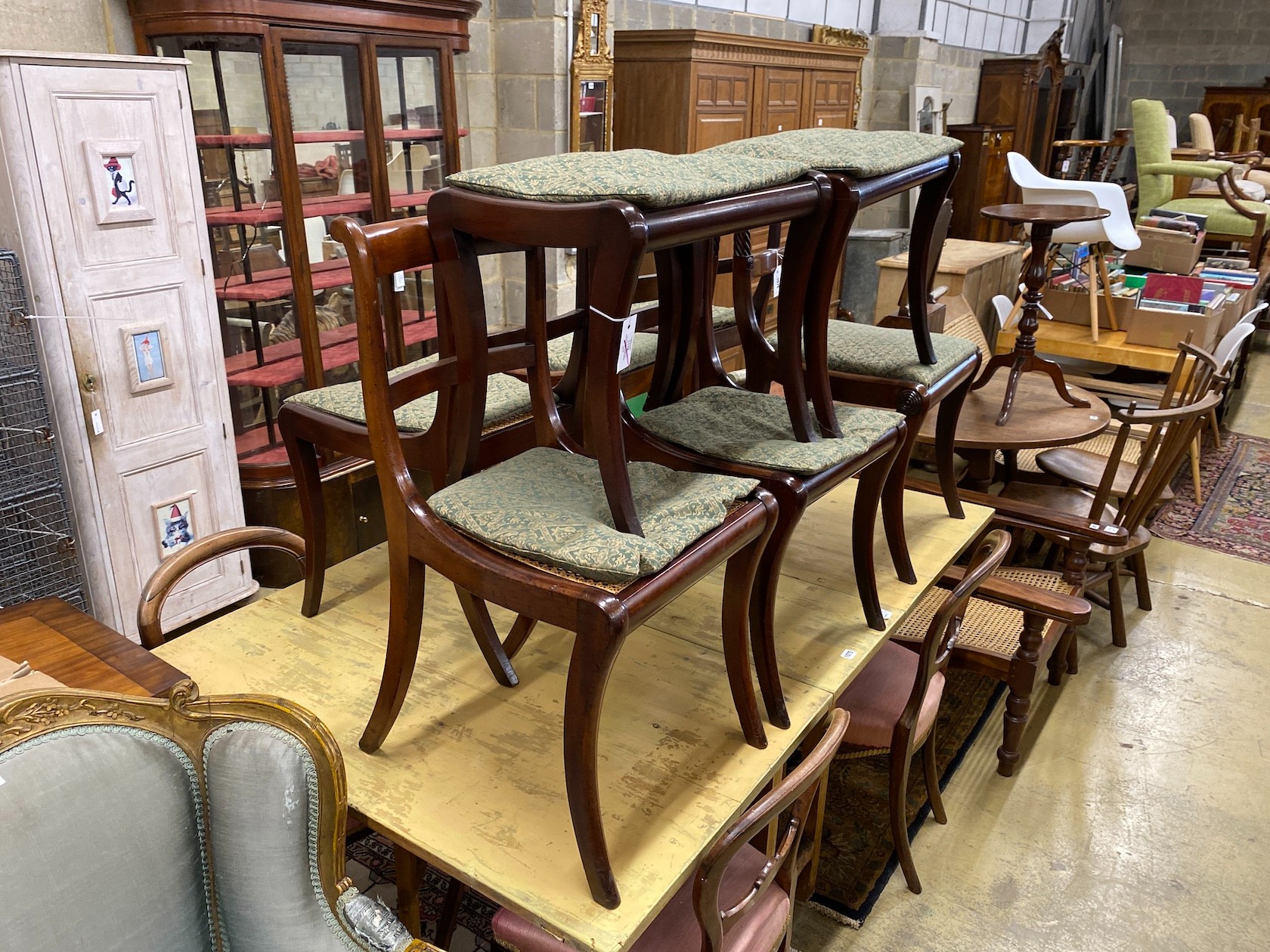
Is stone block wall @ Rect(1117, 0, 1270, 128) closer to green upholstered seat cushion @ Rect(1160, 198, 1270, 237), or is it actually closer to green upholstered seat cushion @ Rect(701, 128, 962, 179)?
green upholstered seat cushion @ Rect(1160, 198, 1270, 237)

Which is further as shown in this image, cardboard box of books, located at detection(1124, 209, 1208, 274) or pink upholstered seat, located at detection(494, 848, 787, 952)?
cardboard box of books, located at detection(1124, 209, 1208, 274)

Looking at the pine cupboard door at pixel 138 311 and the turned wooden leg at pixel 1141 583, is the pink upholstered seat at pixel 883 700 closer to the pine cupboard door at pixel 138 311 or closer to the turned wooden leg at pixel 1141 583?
the turned wooden leg at pixel 1141 583

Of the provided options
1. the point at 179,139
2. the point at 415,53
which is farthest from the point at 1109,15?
the point at 179,139

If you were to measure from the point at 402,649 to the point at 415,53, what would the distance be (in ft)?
8.42

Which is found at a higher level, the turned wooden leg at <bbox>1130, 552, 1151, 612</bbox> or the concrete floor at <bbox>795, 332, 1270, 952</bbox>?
the turned wooden leg at <bbox>1130, 552, 1151, 612</bbox>

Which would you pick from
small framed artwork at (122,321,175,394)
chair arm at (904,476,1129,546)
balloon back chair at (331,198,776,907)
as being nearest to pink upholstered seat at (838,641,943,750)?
balloon back chair at (331,198,776,907)

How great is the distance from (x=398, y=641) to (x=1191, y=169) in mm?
7346

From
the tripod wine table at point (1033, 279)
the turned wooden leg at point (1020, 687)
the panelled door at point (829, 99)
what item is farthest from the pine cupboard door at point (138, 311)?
the panelled door at point (829, 99)

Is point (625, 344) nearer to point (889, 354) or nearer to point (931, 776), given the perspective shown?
point (889, 354)

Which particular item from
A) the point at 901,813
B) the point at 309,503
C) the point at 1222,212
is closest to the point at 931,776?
the point at 901,813

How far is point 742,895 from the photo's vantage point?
1630 mm

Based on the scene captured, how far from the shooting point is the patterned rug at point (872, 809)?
7.73 feet

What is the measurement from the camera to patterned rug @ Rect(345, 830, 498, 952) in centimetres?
214

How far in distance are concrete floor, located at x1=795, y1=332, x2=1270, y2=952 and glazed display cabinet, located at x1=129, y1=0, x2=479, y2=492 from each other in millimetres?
2295
